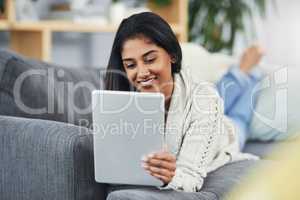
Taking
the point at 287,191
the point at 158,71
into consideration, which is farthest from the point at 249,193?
the point at 158,71

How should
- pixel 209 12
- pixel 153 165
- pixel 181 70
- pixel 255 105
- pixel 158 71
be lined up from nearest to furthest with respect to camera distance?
pixel 153 165 < pixel 158 71 < pixel 181 70 < pixel 255 105 < pixel 209 12

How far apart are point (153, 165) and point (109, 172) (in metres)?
0.10

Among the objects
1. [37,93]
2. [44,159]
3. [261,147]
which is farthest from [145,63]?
[261,147]

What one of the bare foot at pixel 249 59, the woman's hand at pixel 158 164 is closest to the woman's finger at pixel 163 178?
the woman's hand at pixel 158 164

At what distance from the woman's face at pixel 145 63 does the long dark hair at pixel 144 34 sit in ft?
0.04

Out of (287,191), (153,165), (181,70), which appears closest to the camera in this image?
(287,191)

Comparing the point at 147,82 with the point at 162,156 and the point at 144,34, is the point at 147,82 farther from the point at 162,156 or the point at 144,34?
the point at 162,156

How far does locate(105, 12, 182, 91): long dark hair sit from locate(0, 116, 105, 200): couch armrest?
156 mm

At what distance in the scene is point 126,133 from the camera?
1.04m

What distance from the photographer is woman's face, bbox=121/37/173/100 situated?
1158mm

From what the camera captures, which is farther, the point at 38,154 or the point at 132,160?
→ the point at 38,154

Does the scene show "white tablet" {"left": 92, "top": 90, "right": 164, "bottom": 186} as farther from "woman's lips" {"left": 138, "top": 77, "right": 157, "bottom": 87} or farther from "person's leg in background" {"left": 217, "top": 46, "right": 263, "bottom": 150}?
"person's leg in background" {"left": 217, "top": 46, "right": 263, "bottom": 150}

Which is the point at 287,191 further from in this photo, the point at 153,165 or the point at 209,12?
the point at 209,12

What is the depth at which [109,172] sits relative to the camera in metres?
1.08
